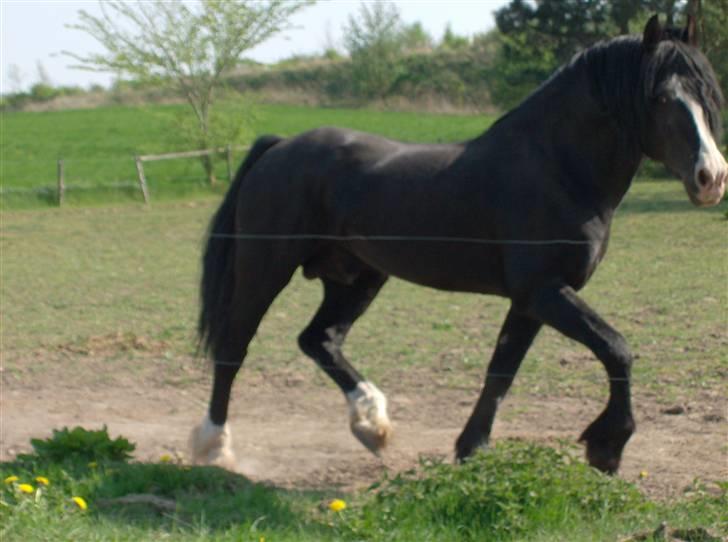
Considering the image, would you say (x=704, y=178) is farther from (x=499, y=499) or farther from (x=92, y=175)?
(x=92, y=175)

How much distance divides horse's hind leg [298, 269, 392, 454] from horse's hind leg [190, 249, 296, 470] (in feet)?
1.29

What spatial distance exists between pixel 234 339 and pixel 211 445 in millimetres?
580

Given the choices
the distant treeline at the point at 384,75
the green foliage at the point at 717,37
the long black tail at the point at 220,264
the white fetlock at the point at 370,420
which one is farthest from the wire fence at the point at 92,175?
the white fetlock at the point at 370,420

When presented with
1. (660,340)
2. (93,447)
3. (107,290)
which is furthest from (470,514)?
(107,290)

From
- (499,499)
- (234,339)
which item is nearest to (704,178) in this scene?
(499,499)

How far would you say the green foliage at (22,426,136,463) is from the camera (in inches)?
210

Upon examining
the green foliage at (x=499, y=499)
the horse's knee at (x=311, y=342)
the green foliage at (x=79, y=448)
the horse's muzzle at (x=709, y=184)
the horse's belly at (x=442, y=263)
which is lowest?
the green foliage at (x=79, y=448)

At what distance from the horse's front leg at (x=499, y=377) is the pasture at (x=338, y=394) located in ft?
1.16

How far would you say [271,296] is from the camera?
19.8ft

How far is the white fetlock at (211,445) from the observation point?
584cm

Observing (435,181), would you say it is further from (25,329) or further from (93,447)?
(25,329)

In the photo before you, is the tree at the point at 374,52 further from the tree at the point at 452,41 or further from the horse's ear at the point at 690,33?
the horse's ear at the point at 690,33

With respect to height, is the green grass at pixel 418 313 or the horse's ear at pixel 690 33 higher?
the horse's ear at pixel 690 33

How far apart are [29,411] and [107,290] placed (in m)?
5.14
